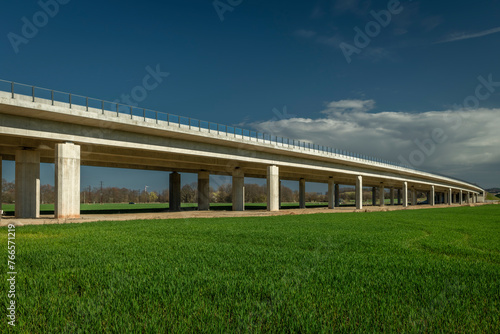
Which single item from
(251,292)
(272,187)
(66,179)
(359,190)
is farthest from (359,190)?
(251,292)

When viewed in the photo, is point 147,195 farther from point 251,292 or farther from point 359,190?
point 251,292

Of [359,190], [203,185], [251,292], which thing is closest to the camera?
[251,292]

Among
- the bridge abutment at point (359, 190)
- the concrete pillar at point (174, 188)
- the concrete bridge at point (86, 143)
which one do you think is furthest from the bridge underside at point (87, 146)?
the bridge abutment at point (359, 190)

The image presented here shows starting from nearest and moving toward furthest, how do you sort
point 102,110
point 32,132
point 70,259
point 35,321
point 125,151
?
point 35,321 < point 70,259 < point 32,132 < point 102,110 < point 125,151

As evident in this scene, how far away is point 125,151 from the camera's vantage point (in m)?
37.8

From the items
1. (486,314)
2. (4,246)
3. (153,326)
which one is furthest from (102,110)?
(486,314)

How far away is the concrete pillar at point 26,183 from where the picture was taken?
31656 millimetres

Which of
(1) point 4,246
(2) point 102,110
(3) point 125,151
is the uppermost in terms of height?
(2) point 102,110

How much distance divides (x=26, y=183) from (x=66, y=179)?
5799mm

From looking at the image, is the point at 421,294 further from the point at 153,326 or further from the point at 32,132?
the point at 32,132

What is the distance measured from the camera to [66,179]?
29.2m

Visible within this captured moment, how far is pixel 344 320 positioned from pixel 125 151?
3618 cm

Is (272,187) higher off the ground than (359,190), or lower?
higher

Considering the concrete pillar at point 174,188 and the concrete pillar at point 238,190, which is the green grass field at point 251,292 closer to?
the concrete pillar at point 238,190
